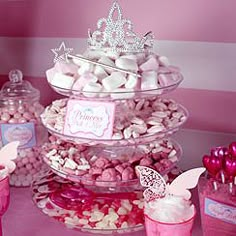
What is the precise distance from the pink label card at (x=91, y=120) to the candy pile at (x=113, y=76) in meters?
0.02

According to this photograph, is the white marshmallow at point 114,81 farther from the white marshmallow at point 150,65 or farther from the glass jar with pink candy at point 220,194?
the glass jar with pink candy at point 220,194

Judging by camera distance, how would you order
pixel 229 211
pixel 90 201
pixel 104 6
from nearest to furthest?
pixel 229 211 → pixel 90 201 → pixel 104 6

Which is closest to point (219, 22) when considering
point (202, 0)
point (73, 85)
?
point (202, 0)

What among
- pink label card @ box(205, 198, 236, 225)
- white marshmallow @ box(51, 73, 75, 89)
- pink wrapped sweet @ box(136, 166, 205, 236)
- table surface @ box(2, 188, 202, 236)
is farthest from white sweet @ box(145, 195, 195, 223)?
white marshmallow @ box(51, 73, 75, 89)

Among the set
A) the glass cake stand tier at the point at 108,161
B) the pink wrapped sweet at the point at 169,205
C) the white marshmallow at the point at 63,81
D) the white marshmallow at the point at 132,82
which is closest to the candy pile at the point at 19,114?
the glass cake stand tier at the point at 108,161

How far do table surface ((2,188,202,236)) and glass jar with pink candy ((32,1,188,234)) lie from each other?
0.05ft

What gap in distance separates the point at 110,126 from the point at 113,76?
0.10 m

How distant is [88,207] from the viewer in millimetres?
1007

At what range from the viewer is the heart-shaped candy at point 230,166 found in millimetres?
816

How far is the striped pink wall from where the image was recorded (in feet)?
3.72

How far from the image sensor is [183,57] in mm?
1200

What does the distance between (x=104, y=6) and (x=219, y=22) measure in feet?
1.04

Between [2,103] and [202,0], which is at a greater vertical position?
[202,0]

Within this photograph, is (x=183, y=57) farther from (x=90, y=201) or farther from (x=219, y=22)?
(x=90, y=201)
